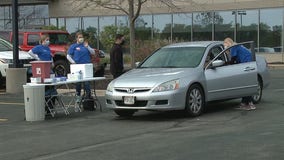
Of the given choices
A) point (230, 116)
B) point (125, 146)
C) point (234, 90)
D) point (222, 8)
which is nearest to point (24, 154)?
point (125, 146)

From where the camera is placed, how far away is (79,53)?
12984mm

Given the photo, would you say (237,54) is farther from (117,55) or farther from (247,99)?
(117,55)

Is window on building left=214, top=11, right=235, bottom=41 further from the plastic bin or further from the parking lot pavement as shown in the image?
the plastic bin

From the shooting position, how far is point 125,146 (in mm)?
8219

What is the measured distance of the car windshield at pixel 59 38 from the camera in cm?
2162

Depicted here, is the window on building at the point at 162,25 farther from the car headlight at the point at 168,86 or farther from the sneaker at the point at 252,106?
the car headlight at the point at 168,86

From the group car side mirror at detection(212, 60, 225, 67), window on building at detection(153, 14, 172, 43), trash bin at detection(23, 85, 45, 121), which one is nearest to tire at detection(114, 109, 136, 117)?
trash bin at detection(23, 85, 45, 121)

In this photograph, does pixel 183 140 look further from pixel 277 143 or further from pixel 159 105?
pixel 159 105

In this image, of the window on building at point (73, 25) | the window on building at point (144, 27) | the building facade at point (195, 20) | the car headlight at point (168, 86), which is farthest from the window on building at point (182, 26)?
the car headlight at point (168, 86)

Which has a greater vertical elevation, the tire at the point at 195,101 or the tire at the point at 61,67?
the tire at the point at 61,67

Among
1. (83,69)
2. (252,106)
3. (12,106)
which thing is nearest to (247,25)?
(252,106)

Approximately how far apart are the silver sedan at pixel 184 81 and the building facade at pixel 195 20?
1720 cm

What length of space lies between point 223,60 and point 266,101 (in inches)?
84.6

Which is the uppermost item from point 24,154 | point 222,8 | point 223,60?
point 222,8
